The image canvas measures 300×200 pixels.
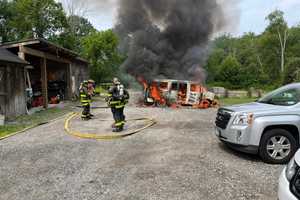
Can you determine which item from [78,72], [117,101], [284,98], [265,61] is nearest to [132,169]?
[117,101]

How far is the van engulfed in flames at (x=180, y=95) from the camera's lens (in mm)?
15102

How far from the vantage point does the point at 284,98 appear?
17.5 feet

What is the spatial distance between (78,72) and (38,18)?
10464 mm

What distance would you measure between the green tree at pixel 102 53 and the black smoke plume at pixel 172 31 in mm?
4400

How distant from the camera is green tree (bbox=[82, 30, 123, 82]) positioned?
1100 inches

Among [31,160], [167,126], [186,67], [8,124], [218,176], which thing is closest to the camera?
[218,176]

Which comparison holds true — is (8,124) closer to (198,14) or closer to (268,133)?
(268,133)

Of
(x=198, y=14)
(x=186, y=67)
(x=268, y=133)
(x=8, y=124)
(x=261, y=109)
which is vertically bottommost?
Answer: (x=8, y=124)

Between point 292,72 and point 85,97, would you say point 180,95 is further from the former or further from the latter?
point 292,72

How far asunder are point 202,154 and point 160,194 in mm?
2093

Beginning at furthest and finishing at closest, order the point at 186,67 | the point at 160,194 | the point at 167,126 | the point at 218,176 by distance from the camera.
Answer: the point at 186,67, the point at 167,126, the point at 218,176, the point at 160,194

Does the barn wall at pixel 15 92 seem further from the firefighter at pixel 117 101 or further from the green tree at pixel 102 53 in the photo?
the green tree at pixel 102 53

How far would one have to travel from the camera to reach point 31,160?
5.19 meters

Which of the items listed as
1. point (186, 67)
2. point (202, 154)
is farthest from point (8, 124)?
point (186, 67)
